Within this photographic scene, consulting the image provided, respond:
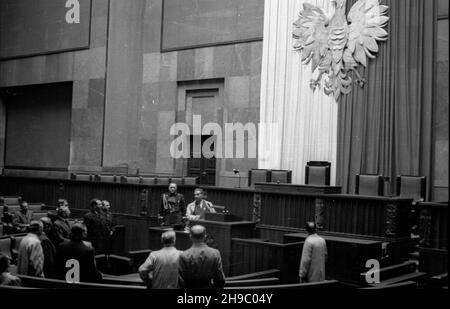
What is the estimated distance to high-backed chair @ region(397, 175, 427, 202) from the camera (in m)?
8.65

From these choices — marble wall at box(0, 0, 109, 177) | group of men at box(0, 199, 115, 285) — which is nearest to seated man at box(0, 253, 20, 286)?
group of men at box(0, 199, 115, 285)

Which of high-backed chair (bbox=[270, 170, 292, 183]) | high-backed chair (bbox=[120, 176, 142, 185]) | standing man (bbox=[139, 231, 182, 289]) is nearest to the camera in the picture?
standing man (bbox=[139, 231, 182, 289])

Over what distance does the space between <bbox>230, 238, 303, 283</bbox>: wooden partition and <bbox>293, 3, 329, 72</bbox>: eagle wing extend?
508 centimetres

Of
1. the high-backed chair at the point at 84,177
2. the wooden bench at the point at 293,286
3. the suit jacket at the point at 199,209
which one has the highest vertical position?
the high-backed chair at the point at 84,177

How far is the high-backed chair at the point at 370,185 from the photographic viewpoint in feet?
28.9

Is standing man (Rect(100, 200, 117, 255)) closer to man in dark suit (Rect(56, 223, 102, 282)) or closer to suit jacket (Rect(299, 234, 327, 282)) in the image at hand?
man in dark suit (Rect(56, 223, 102, 282))

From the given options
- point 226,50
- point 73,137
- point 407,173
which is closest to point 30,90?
point 73,137

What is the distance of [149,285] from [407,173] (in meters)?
6.30

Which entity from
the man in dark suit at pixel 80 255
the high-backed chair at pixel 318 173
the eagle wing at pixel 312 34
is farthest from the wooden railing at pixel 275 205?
the man in dark suit at pixel 80 255

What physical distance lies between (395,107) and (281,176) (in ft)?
7.66

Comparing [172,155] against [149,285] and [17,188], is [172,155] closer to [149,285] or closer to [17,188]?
[17,188]

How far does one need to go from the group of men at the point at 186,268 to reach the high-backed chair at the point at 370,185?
16.0ft

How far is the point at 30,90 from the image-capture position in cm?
1734

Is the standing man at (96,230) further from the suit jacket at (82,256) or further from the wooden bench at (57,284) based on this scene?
the wooden bench at (57,284)
